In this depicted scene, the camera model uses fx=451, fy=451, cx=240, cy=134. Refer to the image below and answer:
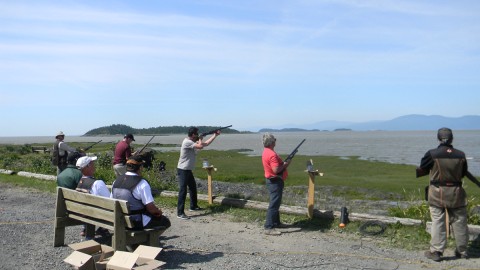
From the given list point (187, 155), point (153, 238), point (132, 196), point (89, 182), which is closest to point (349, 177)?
point (187, 155)

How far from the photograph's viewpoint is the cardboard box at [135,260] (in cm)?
564

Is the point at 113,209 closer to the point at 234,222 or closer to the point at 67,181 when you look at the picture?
the point at 67,181

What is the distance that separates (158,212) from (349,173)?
2352 centimetres

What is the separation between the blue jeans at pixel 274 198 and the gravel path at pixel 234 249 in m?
0.28

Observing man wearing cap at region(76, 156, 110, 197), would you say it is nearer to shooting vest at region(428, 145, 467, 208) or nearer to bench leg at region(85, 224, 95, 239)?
bench leg at region(85, 224, 95, 239)

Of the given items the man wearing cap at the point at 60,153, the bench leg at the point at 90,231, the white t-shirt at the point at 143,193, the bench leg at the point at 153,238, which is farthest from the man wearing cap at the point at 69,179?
the man wearing cap at the point at 60,153

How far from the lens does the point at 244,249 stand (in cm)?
739

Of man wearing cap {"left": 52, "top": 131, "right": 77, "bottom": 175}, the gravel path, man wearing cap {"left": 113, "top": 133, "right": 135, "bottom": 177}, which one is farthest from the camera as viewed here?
man wearing cap {"left": 52, "top": 131, "right": 77, "bottom": 175}

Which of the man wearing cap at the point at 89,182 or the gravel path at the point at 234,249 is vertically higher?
the man wearing cap at the point at 89,182

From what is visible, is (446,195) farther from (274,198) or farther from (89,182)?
(89,182)

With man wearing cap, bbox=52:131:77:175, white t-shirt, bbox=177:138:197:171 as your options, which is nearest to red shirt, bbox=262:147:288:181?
white t-shirt, bbox=177:138:197:171

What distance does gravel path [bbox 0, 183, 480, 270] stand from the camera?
6.52 meters

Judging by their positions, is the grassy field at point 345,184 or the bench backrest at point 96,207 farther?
the grassy field at point 345,184

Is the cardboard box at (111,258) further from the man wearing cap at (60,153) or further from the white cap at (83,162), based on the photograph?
the man wearing cap at (60,153)
